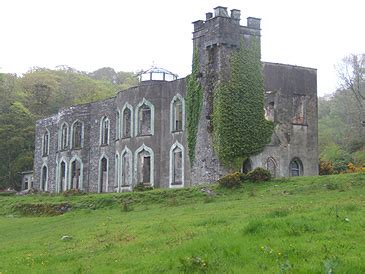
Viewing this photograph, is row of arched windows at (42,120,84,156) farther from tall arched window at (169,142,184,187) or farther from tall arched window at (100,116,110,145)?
tall arched window at (169,142,184,187)

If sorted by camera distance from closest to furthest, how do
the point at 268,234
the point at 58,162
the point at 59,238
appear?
the point at 268,234 → the point at 59,238 → the point at 58,162

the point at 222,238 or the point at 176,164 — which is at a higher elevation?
the point at 176,164

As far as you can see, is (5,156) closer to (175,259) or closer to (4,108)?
(4,108)

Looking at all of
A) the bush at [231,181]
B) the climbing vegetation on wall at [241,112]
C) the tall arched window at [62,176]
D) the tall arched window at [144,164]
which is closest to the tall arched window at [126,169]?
the tall arched window at [144,164]

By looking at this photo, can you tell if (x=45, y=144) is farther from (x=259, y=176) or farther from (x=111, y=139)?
(x=259, y=176)

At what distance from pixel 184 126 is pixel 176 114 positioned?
1467 millimetres

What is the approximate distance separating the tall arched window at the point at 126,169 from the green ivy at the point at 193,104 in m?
5.65

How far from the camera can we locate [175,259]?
1112 centimetres

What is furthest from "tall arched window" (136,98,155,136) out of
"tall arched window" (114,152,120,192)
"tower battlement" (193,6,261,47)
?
"tower battlement" (193,6,261,47)

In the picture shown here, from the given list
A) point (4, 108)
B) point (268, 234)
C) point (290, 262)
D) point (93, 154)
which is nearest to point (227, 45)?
point (93, 154)

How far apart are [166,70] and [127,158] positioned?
8.14m

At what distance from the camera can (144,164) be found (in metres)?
37.4

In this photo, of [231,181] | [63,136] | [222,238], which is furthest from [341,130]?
[222,238]

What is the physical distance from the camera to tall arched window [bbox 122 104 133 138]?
127ft
